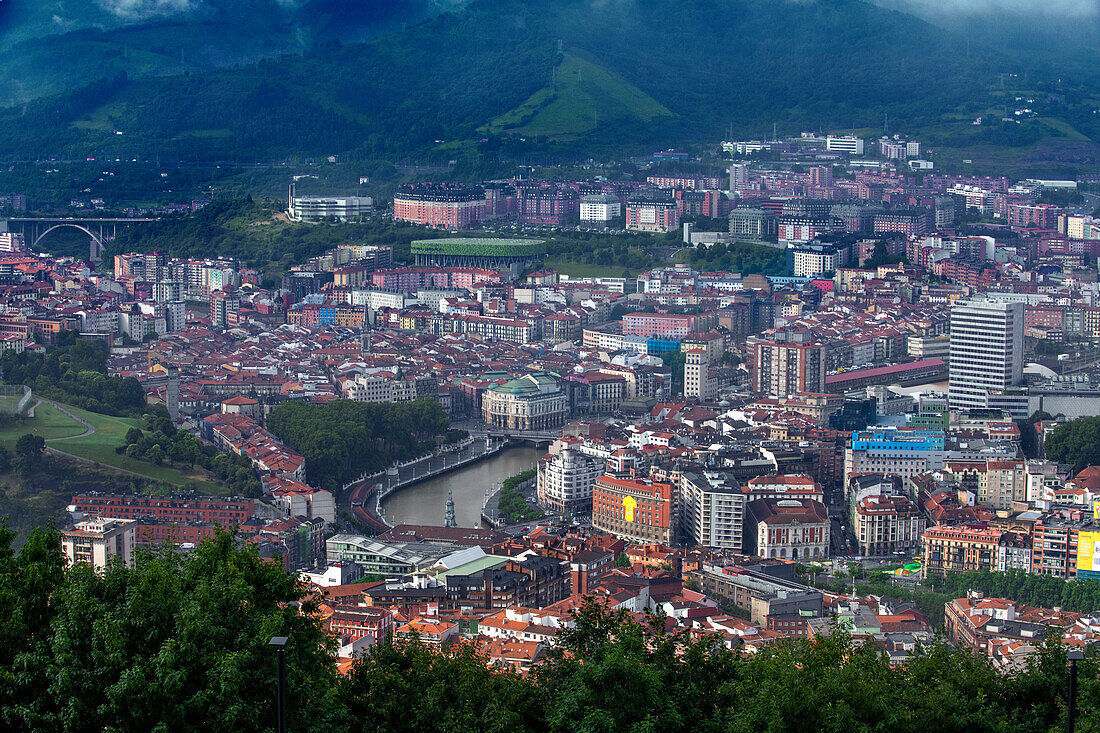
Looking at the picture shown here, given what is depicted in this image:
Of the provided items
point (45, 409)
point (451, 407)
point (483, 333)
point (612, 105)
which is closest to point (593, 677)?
point (45, 409)

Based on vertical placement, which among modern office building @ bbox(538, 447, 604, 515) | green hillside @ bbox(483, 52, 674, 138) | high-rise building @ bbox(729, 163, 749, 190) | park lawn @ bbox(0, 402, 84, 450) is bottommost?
modern office building @ bbox(538, 447, 604, 515)

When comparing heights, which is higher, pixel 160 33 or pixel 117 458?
pixel 160 33

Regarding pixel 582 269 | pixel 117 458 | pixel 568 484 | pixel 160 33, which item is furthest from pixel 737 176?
pixel 117 458

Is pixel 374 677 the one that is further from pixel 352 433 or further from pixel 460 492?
pixel 352 433

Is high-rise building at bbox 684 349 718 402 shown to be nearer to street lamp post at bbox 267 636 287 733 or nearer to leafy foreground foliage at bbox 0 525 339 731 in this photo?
leafy foreground foliage at bbox 0 525 339 731

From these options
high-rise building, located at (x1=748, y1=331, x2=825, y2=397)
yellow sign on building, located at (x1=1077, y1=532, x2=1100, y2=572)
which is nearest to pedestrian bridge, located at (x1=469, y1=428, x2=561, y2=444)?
high-rise building, located at (x1=748, y1=331, x2=825, y2=397)

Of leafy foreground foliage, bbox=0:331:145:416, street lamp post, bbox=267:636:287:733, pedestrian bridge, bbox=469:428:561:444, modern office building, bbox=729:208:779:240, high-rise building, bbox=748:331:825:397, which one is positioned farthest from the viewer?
modern office building, bbox=729:208:779:240

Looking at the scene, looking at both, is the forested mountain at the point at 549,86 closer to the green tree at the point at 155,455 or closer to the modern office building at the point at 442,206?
the modern office building at the point at 442,206

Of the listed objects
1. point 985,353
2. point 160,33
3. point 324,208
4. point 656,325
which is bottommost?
point 656,325
